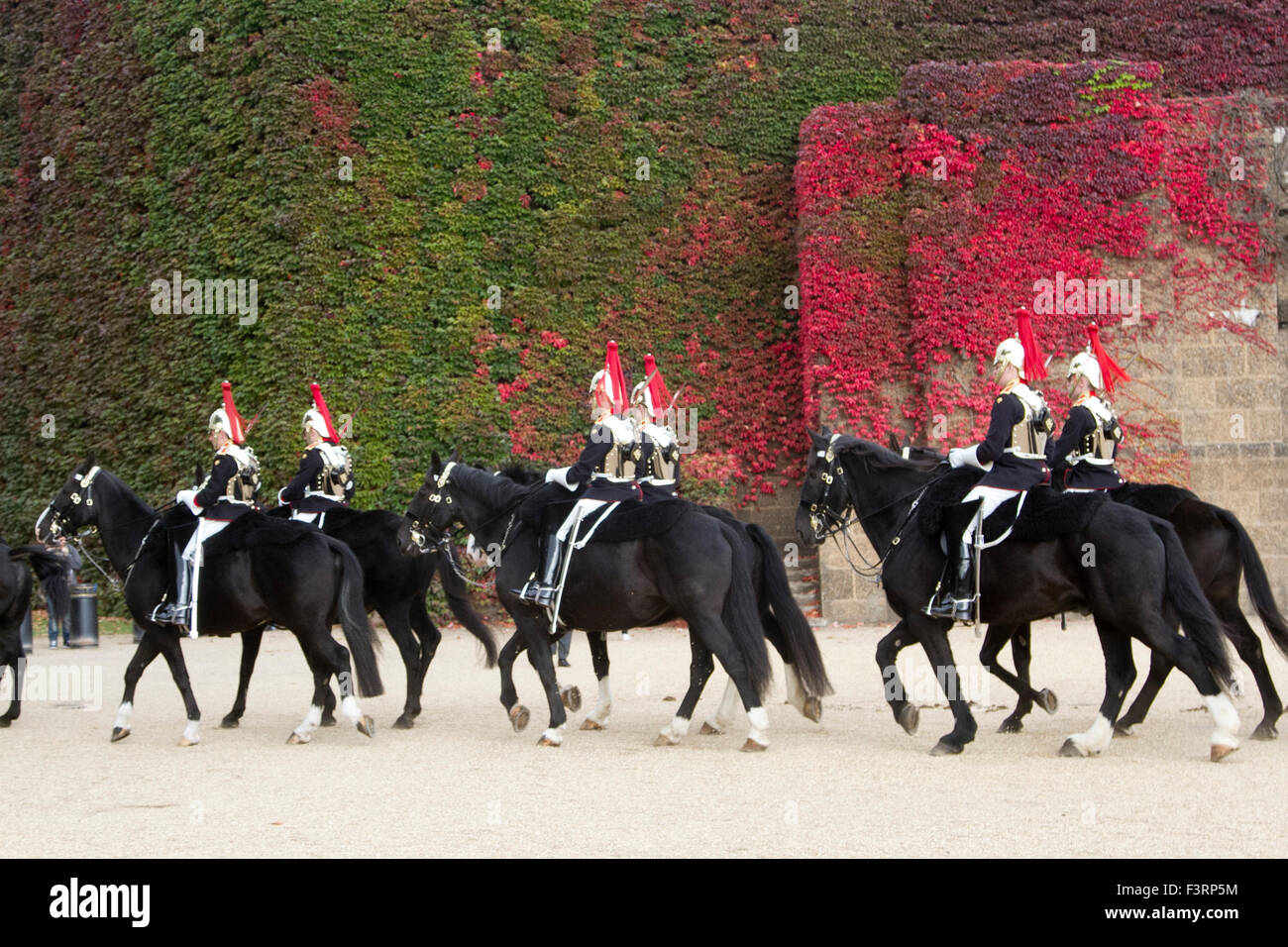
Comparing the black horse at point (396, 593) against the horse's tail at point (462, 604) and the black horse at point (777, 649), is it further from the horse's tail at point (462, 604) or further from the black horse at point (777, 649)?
the black horse at point (777, 649)

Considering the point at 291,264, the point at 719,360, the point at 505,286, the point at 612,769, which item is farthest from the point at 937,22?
the point at 612,769

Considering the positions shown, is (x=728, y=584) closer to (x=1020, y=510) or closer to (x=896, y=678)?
(x=896, y=678)

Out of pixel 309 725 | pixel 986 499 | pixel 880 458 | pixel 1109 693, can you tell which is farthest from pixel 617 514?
pixel 1109 693

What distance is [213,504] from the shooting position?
11.2m

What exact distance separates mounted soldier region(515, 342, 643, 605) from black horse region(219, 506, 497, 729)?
138 cm

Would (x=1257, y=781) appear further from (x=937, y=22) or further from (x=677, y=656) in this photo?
(x=937, y=22)

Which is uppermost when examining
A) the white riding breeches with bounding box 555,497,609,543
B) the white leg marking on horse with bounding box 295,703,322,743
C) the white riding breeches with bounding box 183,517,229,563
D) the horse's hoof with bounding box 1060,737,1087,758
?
the white riding breeches with bounding box 555,497,609,543

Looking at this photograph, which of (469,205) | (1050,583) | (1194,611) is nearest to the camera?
(1194,611)

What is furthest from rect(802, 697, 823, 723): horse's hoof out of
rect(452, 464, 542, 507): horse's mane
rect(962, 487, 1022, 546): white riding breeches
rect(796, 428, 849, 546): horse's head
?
rect(452, 464, 542, 507): horse's mane

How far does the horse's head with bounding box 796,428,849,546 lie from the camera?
35.8ft

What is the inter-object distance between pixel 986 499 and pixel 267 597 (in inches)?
211

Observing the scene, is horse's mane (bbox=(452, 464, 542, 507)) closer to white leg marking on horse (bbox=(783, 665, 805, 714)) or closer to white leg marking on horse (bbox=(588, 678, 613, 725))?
white leg marking on horse (bbox=(588, 678, 613, 725))

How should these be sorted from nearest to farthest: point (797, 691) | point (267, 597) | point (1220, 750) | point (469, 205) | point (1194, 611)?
point (1220, 750) < point (1194, 611) < point (797, 691) < point (267, 597) < point (469, 205)

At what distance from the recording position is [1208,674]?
9000 millimetres
